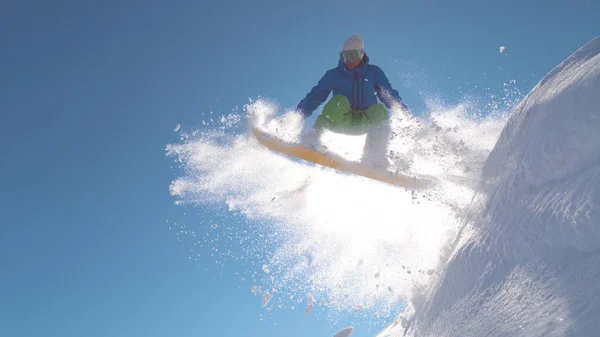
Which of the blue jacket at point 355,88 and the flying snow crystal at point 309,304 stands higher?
the blue jacket at point 355,88

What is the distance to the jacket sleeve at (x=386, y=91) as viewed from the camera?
23.5 feet

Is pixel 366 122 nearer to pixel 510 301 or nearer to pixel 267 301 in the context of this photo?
pixel 267 301

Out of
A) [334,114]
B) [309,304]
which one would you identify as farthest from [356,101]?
[309,304]

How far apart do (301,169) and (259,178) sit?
878 mm

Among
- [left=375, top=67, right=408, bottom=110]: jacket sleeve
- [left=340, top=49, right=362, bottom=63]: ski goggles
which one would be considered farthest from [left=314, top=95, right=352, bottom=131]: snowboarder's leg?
[left=375, top=67, right=408, bottom=110]: jacket sleeve

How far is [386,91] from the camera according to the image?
7227mm

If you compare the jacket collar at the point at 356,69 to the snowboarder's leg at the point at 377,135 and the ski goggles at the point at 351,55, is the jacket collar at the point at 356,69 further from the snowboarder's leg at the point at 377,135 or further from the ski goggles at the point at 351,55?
the snowboarder's leg at the point at 377,135

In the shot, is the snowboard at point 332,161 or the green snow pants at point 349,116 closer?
the snowboard at point 332,161

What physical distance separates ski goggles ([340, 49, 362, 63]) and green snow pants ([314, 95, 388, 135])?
64 cm

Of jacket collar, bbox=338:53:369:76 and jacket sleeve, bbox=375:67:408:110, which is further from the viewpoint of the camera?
jacket sleeve, bbox=375:67:408:110

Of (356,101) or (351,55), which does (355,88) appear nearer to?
(356,101)

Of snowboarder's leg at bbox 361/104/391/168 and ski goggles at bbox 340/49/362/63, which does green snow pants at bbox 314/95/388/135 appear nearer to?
snowboarder's leg at bbox 361/104/391/168

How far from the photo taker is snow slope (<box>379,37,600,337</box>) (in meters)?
1.75

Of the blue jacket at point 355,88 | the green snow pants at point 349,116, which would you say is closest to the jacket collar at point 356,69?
the blue jacket at point 355,88
